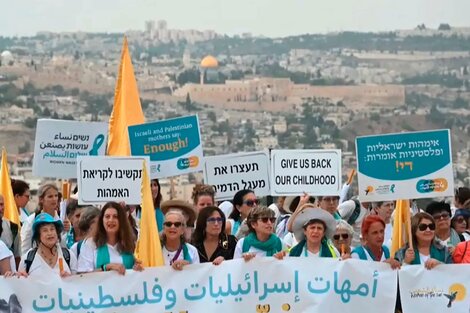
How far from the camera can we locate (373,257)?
13367 millimetres

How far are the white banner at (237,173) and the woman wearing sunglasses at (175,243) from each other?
304cm

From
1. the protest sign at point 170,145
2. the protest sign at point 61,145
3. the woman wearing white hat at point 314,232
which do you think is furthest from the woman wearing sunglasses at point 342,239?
the protest sign at point 61,145

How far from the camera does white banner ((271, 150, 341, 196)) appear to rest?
15.2 meters

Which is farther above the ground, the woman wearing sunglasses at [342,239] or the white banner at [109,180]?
the white banner at [109,180]

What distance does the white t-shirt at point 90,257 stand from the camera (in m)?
12.8

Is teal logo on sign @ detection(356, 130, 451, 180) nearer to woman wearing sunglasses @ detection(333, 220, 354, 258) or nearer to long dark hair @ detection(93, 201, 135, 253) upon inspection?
woman wearing sunglasses @ detection(333, 220, 354, 258)

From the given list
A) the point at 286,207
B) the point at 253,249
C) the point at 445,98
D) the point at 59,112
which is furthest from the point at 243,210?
the point at 445,98

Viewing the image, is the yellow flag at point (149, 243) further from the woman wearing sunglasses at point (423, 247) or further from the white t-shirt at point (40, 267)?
the woman wearing sunglasses at point (423, 247)

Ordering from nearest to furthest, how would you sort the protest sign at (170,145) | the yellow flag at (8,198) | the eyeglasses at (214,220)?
the eyeglasses at (214,220) → the yellow flag at (8,198) → the protest sign at (170,145)

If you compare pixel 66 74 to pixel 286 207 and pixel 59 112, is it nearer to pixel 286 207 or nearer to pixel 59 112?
pixel 59 112

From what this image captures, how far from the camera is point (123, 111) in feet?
61.4

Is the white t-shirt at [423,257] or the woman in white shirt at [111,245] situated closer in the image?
the woman in white shirt at [111,245]

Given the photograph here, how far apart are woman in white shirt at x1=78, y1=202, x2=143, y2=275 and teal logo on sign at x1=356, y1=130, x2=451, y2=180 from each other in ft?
6.03

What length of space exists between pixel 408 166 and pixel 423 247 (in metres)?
0.73
